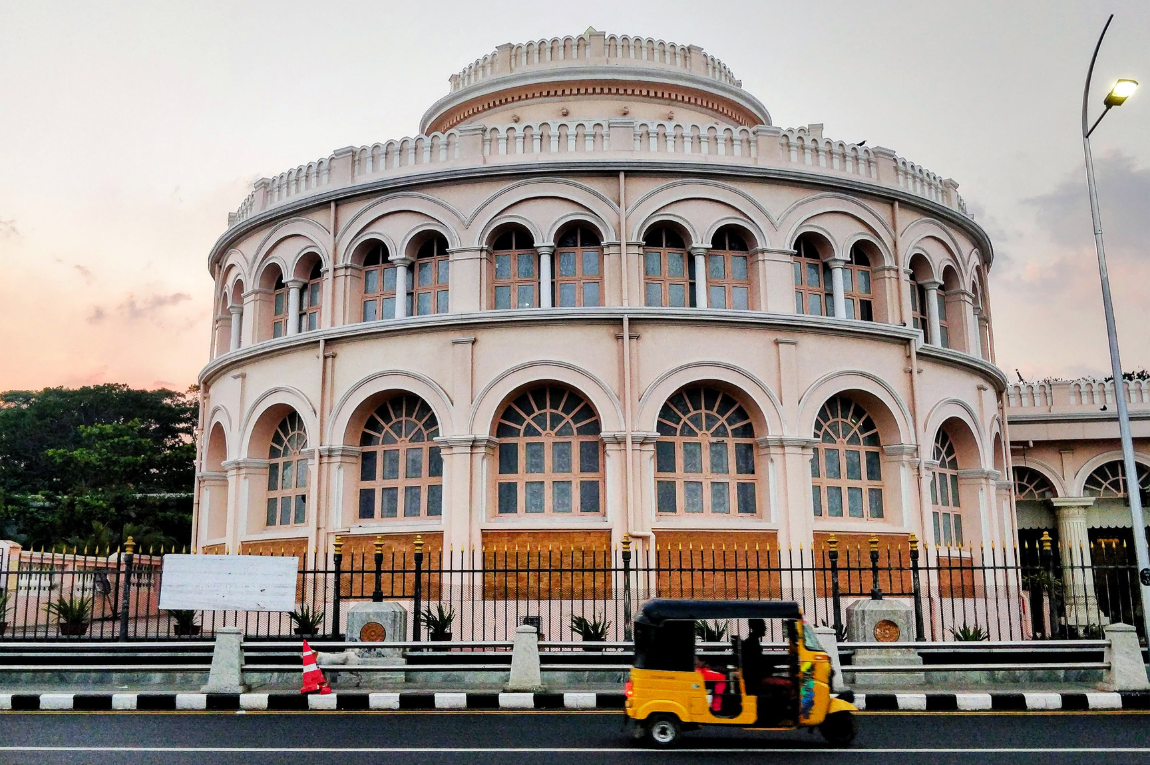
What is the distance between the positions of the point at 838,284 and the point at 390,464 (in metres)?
8.94

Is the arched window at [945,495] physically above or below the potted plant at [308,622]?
above

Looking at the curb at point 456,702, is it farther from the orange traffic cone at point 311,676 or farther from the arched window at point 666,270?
the arched window at point 666,270

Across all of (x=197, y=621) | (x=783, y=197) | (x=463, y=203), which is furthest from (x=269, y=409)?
(x=783, y=197)

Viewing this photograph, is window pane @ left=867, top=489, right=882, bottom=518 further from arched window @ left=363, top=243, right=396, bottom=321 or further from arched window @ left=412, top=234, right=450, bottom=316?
arched window @ left=363, top=243, right=396, bottom=321

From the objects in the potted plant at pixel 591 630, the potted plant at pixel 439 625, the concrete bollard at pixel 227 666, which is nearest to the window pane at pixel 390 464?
the potted plant at pixel 439 625

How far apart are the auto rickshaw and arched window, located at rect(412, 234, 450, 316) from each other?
1173 cm

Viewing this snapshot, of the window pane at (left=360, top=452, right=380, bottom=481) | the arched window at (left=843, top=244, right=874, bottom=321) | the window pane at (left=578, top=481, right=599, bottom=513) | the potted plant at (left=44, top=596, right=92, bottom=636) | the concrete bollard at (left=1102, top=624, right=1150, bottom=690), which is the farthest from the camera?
the arched window at (left=843, top=244, right=874, bottom=321)

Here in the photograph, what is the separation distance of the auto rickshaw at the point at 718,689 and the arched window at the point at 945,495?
12.1 meters

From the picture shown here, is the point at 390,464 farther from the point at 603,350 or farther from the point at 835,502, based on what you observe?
the point at 835,502

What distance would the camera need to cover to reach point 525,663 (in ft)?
37.8

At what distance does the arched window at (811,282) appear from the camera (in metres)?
19.8

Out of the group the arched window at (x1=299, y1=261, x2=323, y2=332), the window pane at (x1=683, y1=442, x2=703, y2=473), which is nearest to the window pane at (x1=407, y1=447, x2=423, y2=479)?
the arched window at (x1=299, y1=261, x2=323, y2=332)

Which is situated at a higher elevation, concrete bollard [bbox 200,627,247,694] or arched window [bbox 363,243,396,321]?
arched window [bbox 363,243,396,321]

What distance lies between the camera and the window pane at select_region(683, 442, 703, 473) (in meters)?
18.4
